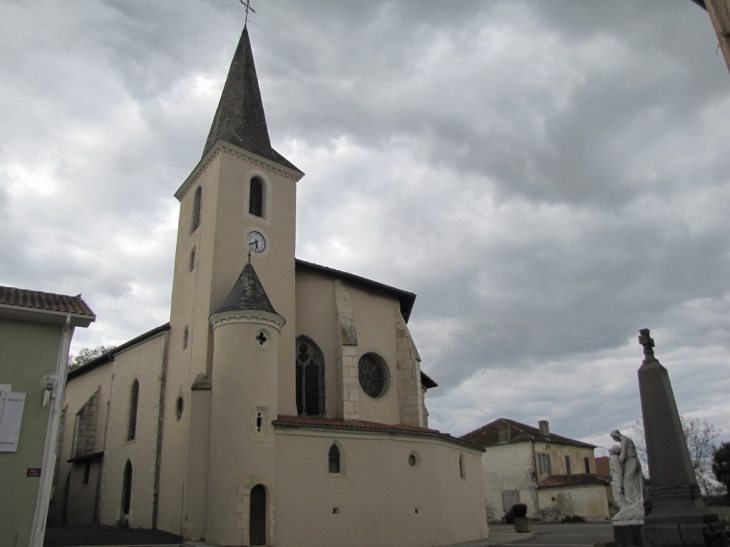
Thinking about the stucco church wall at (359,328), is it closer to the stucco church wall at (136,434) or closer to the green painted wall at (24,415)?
the stucco church wall at (136,434)

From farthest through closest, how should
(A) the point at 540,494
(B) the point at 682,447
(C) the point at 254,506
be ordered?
(A) the point at 540,494
(C) the point at 254,506
(B) the point at 682,447

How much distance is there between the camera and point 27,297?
13.9 metres

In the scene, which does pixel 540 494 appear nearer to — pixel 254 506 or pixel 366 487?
pixel 366 487

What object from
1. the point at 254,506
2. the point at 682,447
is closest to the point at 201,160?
the point at 254,506

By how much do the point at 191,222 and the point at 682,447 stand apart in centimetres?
1935

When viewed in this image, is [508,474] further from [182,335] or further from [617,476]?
[617,476]

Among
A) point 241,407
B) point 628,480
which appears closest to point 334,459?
point 241,407

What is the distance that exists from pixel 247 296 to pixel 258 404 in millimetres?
3539

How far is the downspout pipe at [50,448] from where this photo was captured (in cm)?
1251

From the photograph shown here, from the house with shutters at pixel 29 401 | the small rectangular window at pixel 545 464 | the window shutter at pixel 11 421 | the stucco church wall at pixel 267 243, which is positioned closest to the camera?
the house with shutters at pixel 29 401

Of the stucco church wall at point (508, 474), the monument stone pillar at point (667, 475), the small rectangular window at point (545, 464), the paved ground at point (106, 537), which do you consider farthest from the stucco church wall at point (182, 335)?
the small rectangular window at point (545, 464)

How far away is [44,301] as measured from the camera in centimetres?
1387

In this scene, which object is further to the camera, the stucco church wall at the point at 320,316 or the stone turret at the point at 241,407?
the stucco church wall at the point at 320,316

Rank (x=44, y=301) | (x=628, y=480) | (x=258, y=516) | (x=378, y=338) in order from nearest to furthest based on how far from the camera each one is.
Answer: (x=628, y=480) < (x=44, y=301) < (x=258, y=516) < (x=378, y=338)
